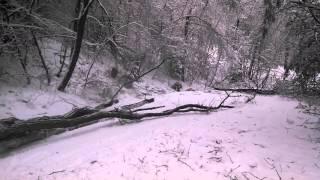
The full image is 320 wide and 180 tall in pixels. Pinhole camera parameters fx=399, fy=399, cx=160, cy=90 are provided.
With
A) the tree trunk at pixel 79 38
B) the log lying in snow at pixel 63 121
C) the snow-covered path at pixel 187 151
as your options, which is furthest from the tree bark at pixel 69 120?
the tree trunk at pixel 79 38

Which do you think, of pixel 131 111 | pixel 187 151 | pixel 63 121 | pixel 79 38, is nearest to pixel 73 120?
pixel 63 121

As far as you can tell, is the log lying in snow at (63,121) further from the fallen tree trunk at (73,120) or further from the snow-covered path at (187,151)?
the snow-covered path at (187,151)

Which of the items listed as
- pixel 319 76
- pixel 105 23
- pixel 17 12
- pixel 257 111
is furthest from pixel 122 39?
pixel 319 76

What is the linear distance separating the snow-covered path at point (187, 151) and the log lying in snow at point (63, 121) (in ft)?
1.01

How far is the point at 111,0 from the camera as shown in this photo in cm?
1844

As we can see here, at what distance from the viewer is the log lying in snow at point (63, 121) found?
30.8 feet

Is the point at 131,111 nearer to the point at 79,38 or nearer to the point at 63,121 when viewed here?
the point at 63,121

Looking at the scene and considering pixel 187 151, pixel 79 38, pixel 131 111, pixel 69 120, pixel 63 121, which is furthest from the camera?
pixel 79 38

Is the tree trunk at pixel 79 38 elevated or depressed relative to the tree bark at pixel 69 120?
elevated

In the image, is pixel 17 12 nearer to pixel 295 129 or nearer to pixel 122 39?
pixel 122 39

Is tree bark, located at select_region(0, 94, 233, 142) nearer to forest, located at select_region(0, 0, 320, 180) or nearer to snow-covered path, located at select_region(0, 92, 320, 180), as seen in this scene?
forest, located at select_region(0, 0, 320, 180)

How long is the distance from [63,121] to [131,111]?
1870 millimetres

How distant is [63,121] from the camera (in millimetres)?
10070

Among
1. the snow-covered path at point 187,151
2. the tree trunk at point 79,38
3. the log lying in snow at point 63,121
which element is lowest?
the snow-covered path at point 187,151
